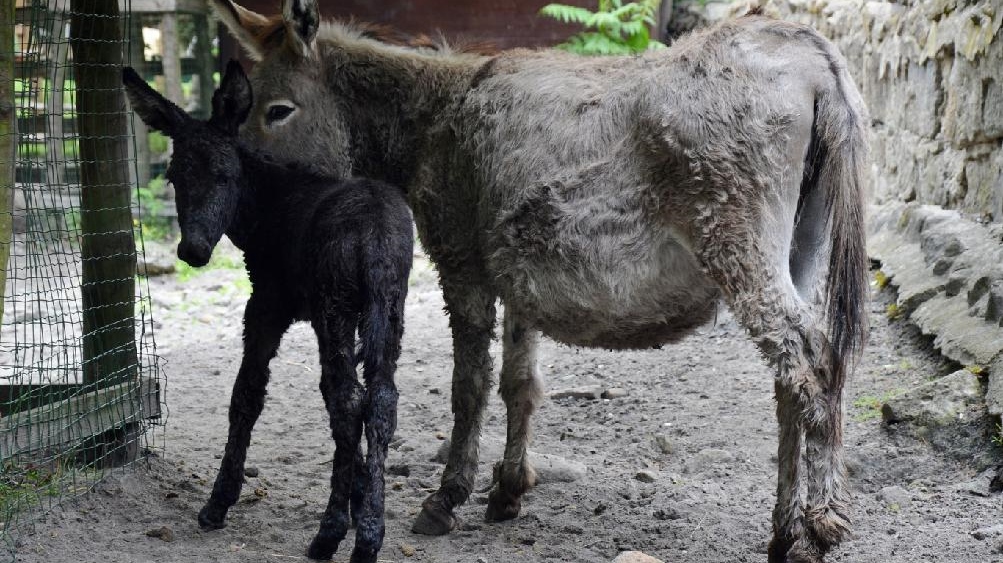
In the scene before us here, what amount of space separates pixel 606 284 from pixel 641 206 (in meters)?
0.36

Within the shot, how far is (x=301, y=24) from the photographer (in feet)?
15.5

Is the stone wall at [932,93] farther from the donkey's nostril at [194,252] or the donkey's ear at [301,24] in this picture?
the donkey's nostril at [194,252]

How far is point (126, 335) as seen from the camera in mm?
4797

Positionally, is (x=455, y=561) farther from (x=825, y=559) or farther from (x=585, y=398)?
(x=585, y=398)

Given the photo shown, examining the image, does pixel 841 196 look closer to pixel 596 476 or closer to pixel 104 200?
pixel 596 476

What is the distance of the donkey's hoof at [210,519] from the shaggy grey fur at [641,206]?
0.95 metres

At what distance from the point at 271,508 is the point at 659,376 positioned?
306cm

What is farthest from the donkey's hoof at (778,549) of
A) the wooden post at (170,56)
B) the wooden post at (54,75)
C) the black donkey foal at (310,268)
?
the wooden post at (170,56)

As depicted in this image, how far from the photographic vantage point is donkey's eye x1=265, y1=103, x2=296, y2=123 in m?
4.85

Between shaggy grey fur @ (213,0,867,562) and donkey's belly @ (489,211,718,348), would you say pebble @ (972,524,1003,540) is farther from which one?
donkey's belly @ (489,211,718,348)

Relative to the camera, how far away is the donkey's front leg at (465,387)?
453 centimetres

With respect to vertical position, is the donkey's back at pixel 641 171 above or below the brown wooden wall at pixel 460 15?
below

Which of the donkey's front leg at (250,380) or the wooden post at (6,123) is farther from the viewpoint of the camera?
the donkey's front leg at (250,380)

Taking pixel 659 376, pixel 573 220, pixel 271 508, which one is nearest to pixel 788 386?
pixel 573 220
